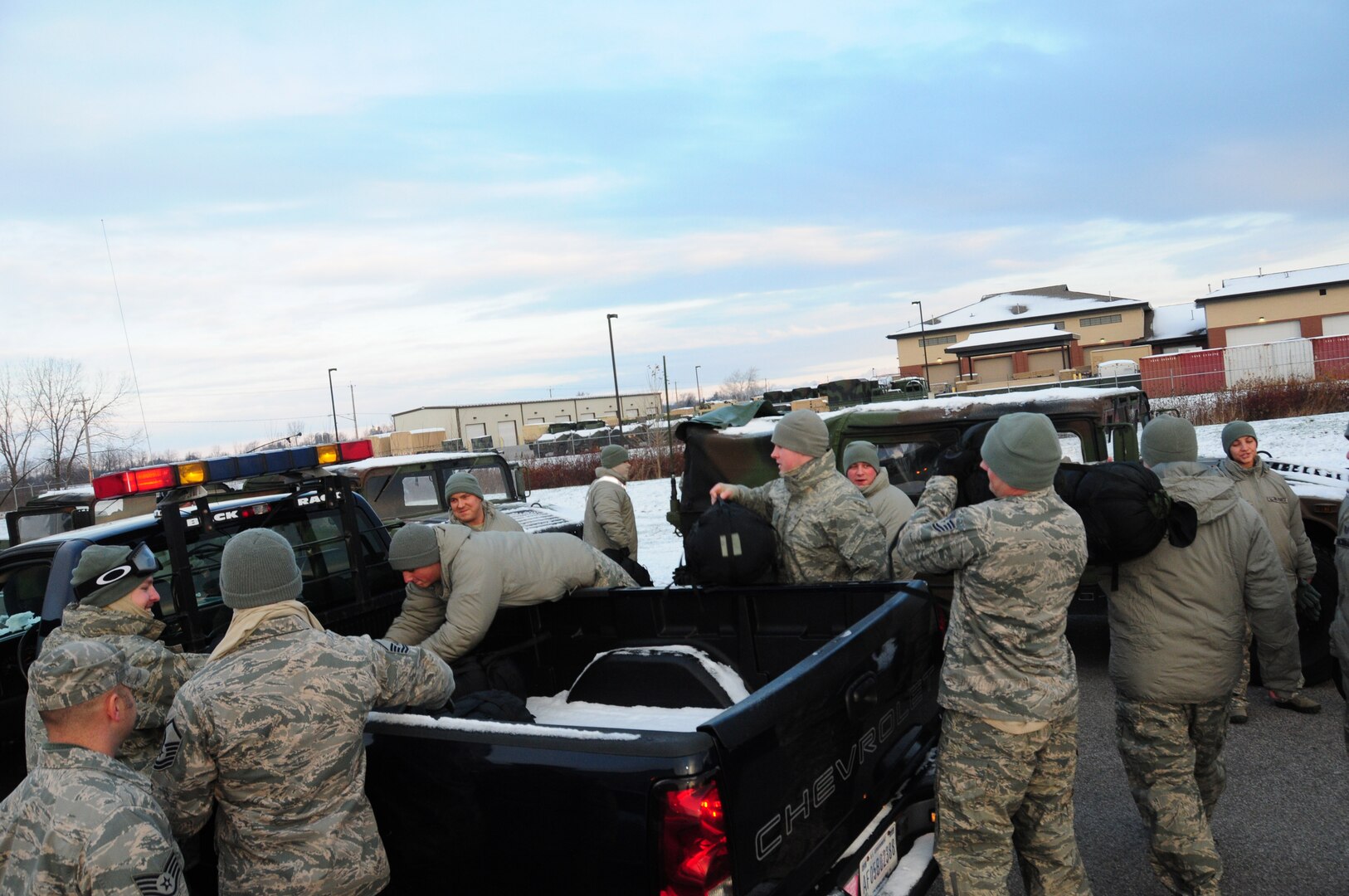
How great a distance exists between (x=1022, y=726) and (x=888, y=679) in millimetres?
427

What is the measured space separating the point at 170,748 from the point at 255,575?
1.51ft

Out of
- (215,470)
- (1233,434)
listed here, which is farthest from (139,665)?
(1233,434)

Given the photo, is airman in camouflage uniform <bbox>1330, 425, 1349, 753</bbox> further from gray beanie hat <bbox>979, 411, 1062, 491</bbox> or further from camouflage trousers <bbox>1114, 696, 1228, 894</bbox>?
gray beanie hat <bbox>979, 411, 1062, 491</bbox>

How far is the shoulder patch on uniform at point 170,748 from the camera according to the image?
84.4 inches

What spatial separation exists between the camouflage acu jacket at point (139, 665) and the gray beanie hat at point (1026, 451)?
285 centimetres

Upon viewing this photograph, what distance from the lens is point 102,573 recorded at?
3113 mm

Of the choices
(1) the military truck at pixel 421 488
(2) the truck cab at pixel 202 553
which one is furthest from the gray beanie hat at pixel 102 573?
(1) the military truck at pixel 421 488

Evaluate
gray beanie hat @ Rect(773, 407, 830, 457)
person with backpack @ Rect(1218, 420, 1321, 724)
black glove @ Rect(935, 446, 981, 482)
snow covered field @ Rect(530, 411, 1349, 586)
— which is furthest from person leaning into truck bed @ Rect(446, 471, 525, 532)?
snow covered field @ Rect(530, 411, 1349, 586)

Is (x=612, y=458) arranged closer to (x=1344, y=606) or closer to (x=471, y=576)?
(x=471, y=576)

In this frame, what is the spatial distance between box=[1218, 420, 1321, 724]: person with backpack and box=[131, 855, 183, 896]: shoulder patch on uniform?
4.73 metres

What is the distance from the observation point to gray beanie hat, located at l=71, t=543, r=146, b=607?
3043mm

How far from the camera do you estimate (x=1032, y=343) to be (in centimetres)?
4569

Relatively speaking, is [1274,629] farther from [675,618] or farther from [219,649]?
[219,649]

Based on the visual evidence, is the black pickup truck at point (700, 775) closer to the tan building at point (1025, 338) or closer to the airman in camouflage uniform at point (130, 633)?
the airman in camouflage uniform at point (130, 633)
